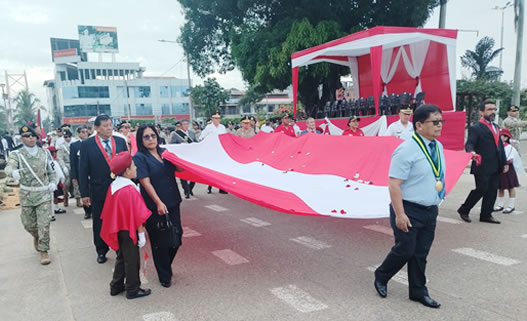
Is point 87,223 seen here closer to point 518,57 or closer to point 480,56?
point 518,57

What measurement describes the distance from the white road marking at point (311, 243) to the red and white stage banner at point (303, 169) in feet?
2.55

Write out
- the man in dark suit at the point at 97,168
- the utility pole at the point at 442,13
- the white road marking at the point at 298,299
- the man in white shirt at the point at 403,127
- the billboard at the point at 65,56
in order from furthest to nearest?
the billboard at the point at 65,56 < the utility pole at the point at 442,13 < the man in white shirt at the point at 403,127 < the man in dark suit at the point at 97,168 < the white road marking at the point at 298,299

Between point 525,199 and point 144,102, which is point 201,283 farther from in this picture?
point 144,102

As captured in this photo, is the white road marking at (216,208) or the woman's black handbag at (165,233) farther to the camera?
the white road marking at (216,208)

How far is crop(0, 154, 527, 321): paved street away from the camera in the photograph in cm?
324

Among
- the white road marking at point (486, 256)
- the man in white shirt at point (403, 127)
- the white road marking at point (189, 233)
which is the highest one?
the man in white shirt at point (403, 127)

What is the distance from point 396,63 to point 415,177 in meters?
13.4

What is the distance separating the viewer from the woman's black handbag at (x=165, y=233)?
3.69 m

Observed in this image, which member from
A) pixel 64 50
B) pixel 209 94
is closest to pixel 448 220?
pixel 209 94

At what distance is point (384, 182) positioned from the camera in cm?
473

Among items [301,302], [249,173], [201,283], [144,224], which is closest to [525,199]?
[249,173]

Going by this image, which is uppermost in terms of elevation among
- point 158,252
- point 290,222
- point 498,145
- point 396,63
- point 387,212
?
point 396,63

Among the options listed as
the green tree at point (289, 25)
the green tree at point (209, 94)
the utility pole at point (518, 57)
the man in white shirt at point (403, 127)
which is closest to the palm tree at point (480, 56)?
the green tree at point (289, 25)

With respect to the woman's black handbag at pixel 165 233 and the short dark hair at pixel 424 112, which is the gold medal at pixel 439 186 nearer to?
the short dark hair at pixel 424 112
